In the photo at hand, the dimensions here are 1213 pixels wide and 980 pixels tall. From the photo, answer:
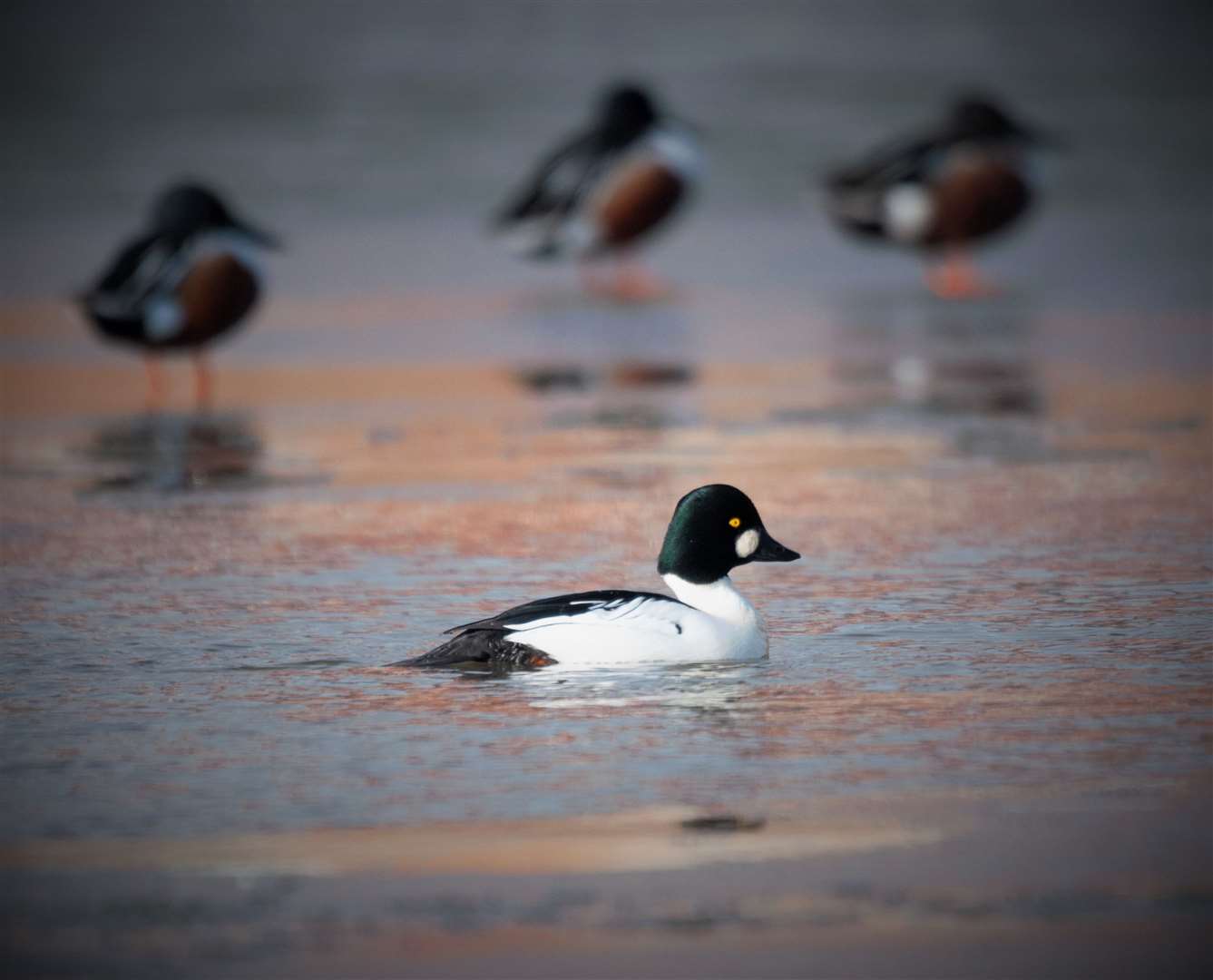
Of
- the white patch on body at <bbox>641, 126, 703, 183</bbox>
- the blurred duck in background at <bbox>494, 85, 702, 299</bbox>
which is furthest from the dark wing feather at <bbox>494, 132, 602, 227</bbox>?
the white patch on body at <bbox>641, 126, 703, 183</bbox>

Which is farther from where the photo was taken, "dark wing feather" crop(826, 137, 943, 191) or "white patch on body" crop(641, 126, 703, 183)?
"white patch on body" crop(641, 126, 703, 183)

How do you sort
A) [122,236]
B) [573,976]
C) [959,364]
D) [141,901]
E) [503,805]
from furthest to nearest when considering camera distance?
[122,236]
[959,364]
[503,805]
[141,901]
[573,976]

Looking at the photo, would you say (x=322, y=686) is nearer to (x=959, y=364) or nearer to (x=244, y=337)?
(x=959, y=364)

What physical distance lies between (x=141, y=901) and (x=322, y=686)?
6.37ft

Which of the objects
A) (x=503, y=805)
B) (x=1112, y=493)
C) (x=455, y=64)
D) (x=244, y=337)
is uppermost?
(x=455, y=64)

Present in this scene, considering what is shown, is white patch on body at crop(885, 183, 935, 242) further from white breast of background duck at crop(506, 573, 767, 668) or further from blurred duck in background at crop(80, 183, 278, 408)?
white breast of background duck at crop(506, 573, 767, 668)

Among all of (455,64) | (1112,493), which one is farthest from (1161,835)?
(455,64)

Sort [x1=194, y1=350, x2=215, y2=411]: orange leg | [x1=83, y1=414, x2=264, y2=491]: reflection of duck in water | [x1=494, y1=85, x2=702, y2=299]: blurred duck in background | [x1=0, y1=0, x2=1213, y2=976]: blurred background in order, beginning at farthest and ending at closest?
[x1=494, y1=85, x2=702, y2=299]: blurred duck in background, [x1=194, y1=350, x2=215, y2=411]: orange leg, [x1=83, y1=414, x2=264, y2=491]: reflection of duck in water, [x1=0, y1=0, x2=1213, y2=976]: blurred background

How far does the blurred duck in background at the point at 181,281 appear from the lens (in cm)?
1468

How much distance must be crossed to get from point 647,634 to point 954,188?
12608 mm

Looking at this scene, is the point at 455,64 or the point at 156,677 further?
the point at 455,64

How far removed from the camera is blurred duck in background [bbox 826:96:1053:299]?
19172mm

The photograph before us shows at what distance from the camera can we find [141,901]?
17.0 ft

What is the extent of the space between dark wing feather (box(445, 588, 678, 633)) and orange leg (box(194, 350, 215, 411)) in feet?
24.1
